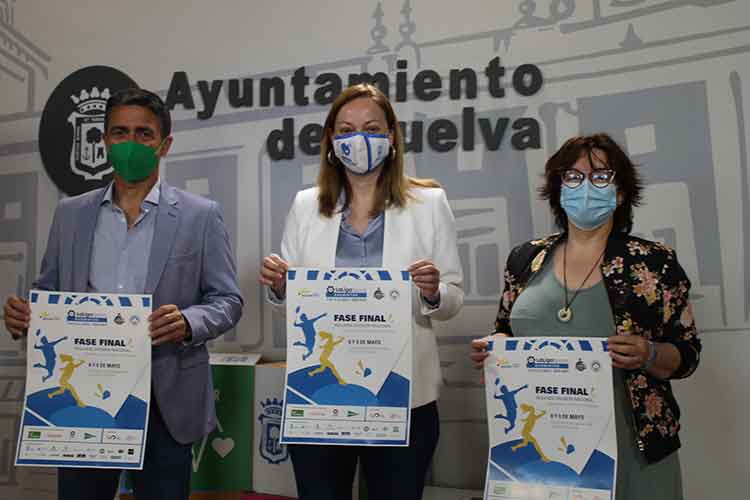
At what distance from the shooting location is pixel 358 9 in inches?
119

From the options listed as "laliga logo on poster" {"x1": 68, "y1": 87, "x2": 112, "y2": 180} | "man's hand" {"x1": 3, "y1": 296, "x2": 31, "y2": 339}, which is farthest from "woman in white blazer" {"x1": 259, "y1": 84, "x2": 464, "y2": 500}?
"laliga logo on poster" {"x1": 68, "y1": 87, "x2": 112, "y2": 180}

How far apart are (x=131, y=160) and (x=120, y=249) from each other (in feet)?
0.84

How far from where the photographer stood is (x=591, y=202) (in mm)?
1830

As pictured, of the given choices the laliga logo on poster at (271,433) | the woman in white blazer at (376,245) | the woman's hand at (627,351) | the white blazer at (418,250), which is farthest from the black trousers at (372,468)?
the laliga logo on poster at (271,433)

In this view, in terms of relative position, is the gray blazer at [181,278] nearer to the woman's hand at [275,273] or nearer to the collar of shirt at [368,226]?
the woman's hand at [275,273]

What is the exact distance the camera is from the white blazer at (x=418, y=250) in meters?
1.85

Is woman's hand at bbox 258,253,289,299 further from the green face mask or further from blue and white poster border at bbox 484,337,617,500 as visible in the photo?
blue and white poster border at bbox 484,337,617,500

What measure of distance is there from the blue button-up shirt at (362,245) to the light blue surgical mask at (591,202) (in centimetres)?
52

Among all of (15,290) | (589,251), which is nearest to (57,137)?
(15,290)

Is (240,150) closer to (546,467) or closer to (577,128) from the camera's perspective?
(577,128)

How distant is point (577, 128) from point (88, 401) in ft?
6.60

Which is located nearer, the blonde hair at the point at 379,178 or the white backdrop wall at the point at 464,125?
the blonde hair at the point at 379,178

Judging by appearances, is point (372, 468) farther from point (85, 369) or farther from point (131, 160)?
point (131, 160)

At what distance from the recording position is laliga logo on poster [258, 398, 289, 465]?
105 inches
